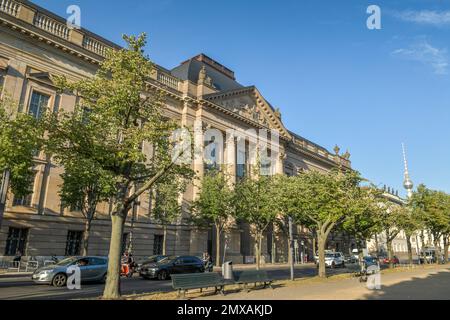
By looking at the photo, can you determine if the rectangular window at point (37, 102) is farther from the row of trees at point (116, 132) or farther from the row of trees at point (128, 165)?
the row of trees at point (116, 132)

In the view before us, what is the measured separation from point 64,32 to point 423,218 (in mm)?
44887

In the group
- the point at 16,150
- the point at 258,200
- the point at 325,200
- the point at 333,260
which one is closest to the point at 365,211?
the point at 325,200

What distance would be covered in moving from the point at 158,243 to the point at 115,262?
24.7m

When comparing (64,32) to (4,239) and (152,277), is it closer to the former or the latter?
(4,239)

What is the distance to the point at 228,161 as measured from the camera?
150 ft

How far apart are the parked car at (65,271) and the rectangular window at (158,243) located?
17306mm

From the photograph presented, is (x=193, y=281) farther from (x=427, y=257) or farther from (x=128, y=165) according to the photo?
(x=427, y=257)

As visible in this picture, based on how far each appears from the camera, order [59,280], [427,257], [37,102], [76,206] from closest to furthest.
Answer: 1. [59,280]
2. [76,206]
3. [37,102]
4. [427,257]

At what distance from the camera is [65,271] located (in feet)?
57.8

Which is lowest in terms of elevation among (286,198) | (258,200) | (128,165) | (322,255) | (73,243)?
(322,255)

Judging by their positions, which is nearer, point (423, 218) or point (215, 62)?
point (423, 218)

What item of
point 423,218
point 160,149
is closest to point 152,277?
point 160,149

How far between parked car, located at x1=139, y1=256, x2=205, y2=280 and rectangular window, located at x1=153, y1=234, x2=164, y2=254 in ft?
42.4
